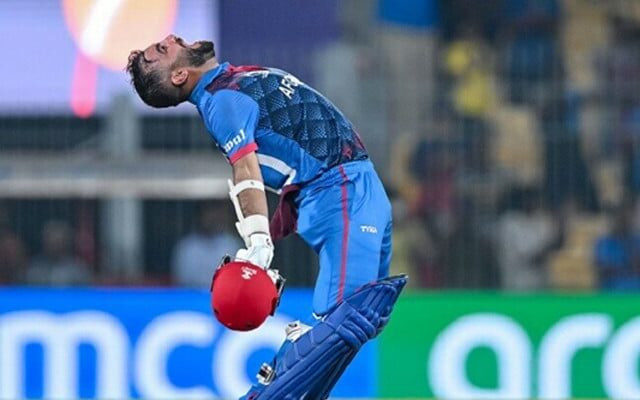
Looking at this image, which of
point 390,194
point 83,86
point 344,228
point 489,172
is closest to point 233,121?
point 344,228

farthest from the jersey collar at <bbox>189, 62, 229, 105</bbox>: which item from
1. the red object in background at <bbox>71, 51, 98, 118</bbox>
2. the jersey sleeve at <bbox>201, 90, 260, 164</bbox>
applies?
the red object in background at <bbox>71, 51, 98, 118</bbox>

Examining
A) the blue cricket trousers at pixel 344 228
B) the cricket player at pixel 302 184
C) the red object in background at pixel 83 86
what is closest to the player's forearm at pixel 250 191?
the cricket player at pixel 302 184

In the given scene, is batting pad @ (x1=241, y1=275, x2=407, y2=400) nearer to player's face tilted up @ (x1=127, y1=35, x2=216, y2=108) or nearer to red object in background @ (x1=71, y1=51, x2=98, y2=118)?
player's face tilted up @ (x1=127, y1=35, x2=216, y2=108)

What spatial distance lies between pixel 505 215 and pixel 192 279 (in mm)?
2521

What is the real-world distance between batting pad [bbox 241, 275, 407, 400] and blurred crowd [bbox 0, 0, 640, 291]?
580 centimetres

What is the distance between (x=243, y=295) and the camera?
20.4ft

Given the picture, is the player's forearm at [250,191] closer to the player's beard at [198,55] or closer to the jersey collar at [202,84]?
the jersey collar at [202,84]

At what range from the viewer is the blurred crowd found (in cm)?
1231

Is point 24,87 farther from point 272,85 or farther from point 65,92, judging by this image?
point 272,85

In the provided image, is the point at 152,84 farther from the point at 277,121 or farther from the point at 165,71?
the point at 277,121

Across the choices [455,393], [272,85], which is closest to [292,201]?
[272,85]

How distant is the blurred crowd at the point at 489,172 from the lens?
12312 mm

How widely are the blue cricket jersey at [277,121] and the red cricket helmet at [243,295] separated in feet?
1.82

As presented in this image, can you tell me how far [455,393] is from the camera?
1194 centimetres
